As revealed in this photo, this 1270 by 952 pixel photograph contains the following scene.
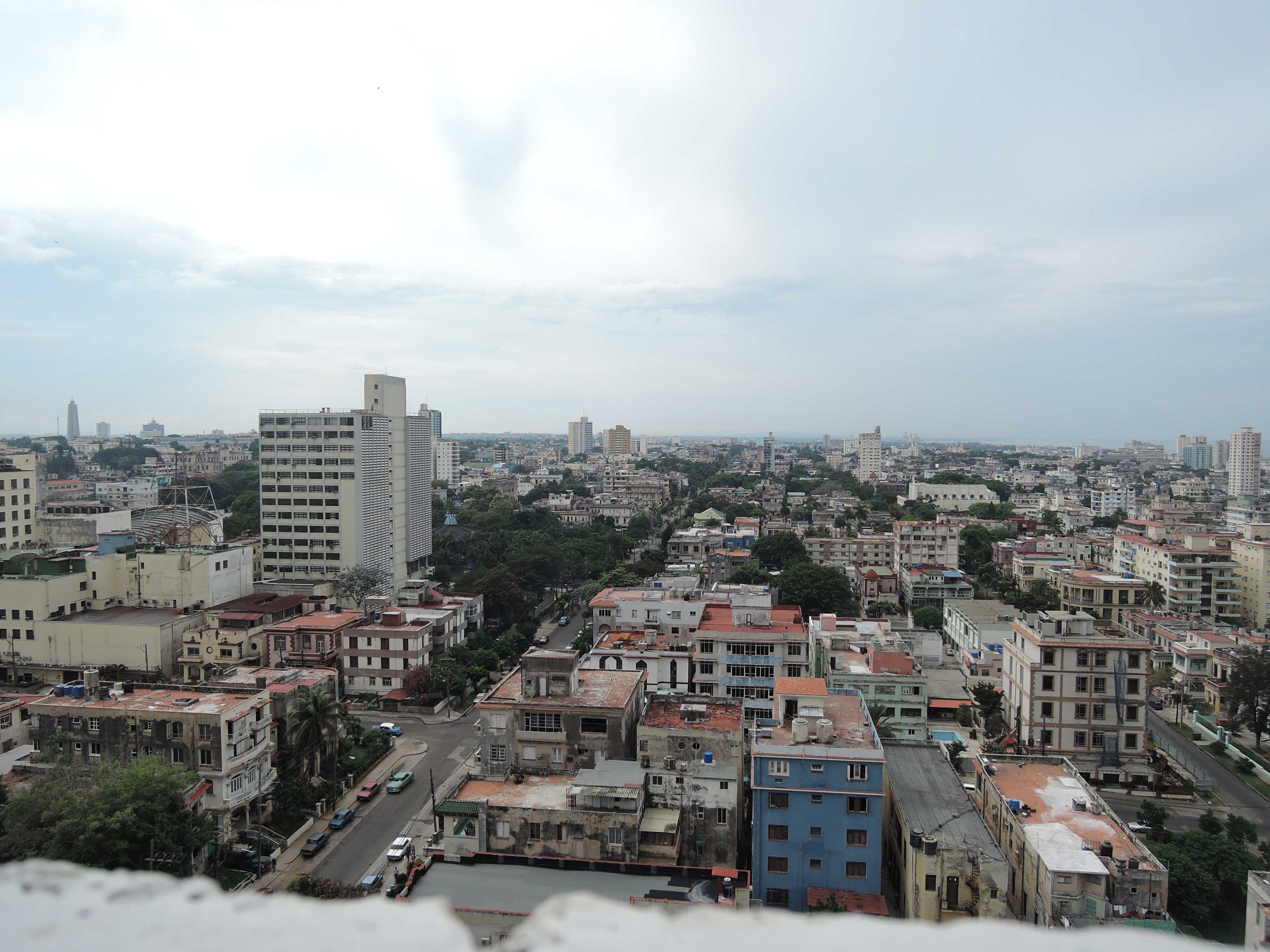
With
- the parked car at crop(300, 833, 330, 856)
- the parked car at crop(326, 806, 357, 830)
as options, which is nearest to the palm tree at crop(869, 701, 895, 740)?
the parked car at crop(326, 806, 357, 830)

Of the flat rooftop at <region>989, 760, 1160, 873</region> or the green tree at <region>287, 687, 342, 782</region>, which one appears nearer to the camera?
the flat rooftop at <region>989, 760, 1160, 873</region>

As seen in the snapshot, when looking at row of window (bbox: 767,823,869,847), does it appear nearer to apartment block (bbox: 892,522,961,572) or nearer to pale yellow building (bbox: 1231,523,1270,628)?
pale yellow building (bbox: 1231,523,1270,628)

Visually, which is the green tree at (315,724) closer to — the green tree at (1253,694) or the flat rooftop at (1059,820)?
the flat rooftop at (1059,820)

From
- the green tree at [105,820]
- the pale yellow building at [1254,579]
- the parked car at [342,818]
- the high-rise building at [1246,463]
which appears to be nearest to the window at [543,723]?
the parked car at [342,818]

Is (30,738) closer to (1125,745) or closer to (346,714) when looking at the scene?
(346,714)

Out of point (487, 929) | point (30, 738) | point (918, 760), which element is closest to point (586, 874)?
point (487, 929)
